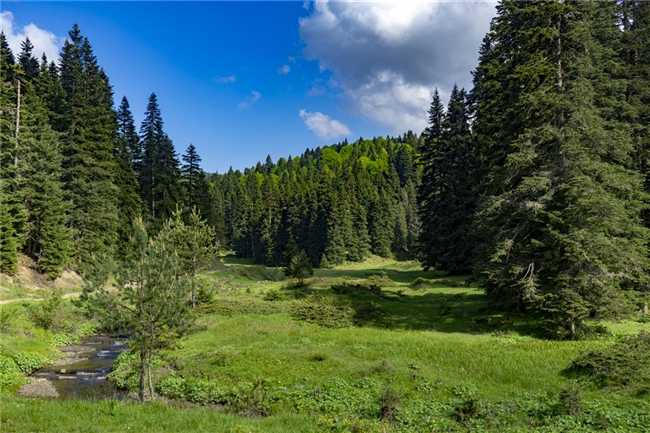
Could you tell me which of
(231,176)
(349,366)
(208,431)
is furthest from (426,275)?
(231,176)

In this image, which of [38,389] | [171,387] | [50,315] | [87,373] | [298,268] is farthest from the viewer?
[298,268]

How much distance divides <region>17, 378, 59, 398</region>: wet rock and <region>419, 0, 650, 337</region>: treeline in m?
21.2

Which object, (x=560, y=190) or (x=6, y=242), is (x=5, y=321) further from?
(x=560, y=190)

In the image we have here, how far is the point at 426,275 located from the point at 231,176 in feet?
433

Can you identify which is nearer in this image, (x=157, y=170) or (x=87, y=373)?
(x=87, y=373)

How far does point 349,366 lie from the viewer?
16.6 m

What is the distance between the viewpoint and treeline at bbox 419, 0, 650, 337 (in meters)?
18.0

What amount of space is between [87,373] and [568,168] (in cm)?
2653

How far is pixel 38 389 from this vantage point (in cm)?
1677

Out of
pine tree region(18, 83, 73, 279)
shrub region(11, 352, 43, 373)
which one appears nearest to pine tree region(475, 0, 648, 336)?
shrub region(11, 352, 43, 373)

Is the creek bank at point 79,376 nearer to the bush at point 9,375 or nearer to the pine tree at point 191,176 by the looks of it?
the bush at point 9,375

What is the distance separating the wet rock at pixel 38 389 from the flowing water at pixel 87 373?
0.28 meters

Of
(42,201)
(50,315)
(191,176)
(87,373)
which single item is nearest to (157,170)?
(191,176)

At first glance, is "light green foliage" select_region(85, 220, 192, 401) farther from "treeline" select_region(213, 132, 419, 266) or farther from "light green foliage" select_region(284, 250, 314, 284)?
"treeline" select_region(213, 132, 419, 266)
